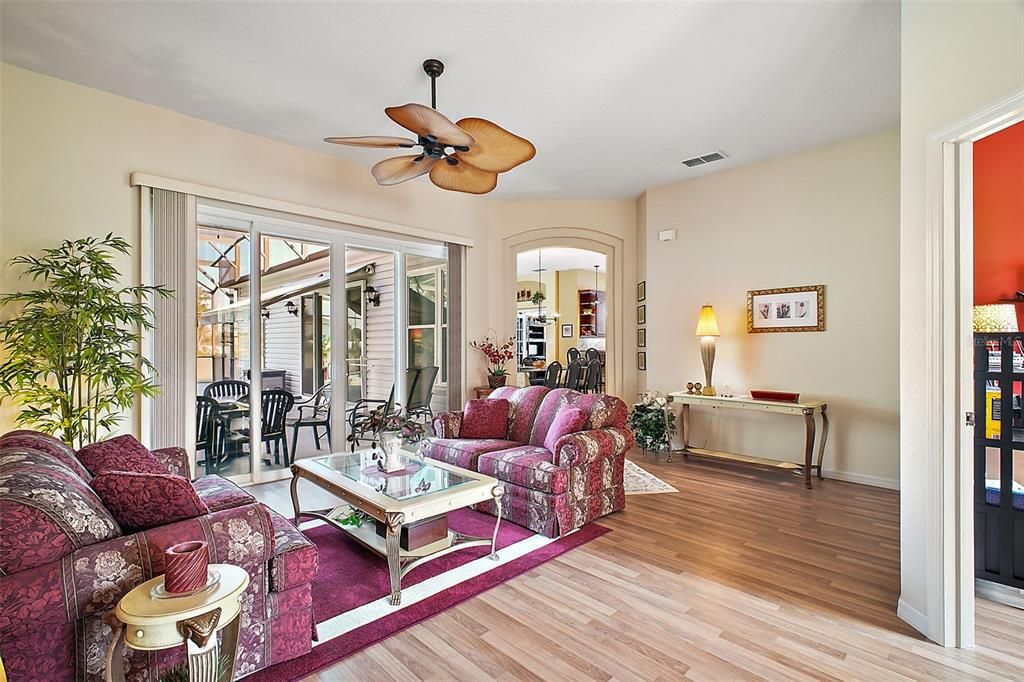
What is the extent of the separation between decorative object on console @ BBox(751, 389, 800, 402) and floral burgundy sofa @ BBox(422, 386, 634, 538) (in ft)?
6.03

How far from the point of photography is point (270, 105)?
393cm

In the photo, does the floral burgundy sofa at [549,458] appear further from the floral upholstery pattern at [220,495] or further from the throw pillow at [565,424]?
the floral upholstery pattern at [220,495]

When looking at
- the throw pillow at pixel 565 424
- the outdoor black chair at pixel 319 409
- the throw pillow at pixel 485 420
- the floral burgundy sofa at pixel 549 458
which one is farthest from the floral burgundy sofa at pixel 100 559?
the outdoor black chair at pixel 319 409

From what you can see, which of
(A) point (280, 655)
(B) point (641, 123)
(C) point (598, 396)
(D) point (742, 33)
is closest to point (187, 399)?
(A) point (280, 655)

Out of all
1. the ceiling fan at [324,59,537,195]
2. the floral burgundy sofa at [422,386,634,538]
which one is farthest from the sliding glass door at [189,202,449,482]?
the ceiling fan at [324,59,537,195]

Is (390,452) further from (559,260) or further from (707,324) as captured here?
(559,260)

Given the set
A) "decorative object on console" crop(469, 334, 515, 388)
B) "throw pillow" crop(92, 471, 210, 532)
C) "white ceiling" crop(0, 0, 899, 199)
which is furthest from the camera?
"decorative object on console" crop(469, 334, 515, 388)

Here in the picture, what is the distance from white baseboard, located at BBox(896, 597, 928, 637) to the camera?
86.0 inches

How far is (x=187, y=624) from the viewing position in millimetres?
1429

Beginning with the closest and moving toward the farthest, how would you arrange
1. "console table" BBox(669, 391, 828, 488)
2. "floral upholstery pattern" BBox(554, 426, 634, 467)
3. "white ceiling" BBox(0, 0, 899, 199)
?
"white ceiling" BBox(0, 0, 899, 199)
"floral upholstery pattern" BBox(554, 426, 634, 467)
"console table" BBox(669, 391, 828, 488)

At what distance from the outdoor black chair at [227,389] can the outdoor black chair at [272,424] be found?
62 millimetres

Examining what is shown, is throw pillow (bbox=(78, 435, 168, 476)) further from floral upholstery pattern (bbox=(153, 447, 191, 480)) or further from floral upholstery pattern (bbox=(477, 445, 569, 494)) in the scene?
floral upholstery pattern (bbox=(477, 445, 569, 494))

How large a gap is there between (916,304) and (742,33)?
1902mm

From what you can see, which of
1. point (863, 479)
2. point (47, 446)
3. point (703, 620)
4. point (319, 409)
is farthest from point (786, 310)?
point (47, 446)
